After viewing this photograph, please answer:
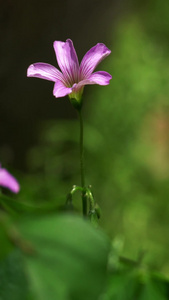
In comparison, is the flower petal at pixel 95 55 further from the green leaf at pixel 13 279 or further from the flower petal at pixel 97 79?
the green leaf at pixel 13 279

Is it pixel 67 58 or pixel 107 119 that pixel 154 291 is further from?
pixel 107 119

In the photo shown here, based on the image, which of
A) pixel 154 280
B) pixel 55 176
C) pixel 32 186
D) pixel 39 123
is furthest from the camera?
pixel 39 123

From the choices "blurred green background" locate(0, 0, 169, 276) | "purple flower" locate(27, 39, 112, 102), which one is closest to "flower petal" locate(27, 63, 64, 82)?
"purple flower" locate(27, 39, 112, 102)

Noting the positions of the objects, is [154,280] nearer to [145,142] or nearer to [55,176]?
[55,176]

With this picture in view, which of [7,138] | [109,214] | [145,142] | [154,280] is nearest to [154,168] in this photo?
[145,142]

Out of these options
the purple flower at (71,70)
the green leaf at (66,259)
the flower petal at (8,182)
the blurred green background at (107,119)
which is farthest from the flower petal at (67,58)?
the blurred green background at (107,119)
